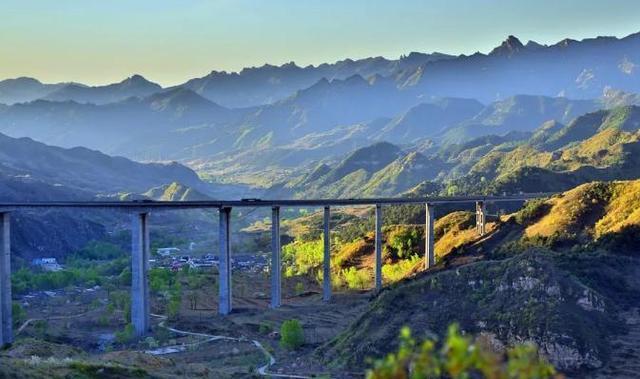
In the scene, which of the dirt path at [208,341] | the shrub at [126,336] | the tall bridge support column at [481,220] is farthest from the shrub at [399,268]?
the shrub at [126,336]

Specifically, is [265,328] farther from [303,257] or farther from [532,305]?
[303,257]

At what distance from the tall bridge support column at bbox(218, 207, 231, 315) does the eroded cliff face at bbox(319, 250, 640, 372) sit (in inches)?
1485

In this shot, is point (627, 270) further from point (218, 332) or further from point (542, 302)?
point (218, 332)

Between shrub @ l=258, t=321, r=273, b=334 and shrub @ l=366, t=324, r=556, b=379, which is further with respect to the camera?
shrub @ l=258, t=321, r=273, b=334

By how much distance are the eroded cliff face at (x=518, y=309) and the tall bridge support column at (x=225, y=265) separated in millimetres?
37720

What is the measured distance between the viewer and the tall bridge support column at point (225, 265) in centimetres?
10806

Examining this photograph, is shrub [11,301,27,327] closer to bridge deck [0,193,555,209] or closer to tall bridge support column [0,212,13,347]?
tall bridge support column [0,212,13,347]

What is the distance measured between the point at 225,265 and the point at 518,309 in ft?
180

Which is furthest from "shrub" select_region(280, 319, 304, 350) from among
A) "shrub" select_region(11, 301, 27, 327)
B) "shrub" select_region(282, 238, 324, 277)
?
"shrub" select_region(282, 238, 324, 277)

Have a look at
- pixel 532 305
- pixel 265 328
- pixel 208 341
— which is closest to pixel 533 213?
pixel 265 328

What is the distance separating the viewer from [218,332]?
92875mm

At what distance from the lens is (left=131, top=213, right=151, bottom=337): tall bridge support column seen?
98.1m

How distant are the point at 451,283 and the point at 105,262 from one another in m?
136

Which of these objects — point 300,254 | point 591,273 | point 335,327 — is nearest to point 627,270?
point 591,273
